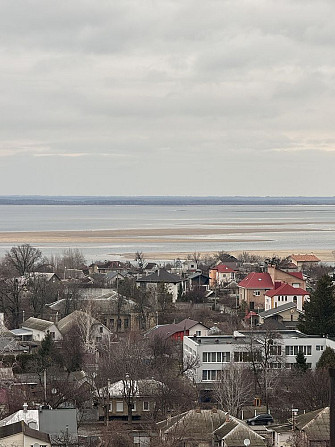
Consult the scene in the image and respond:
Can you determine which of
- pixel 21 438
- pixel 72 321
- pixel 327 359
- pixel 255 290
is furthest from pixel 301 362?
pixel 255 290

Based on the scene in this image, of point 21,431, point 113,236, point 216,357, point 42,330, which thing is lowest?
point 113,236

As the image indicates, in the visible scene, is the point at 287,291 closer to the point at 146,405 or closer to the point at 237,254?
the point at 146,405

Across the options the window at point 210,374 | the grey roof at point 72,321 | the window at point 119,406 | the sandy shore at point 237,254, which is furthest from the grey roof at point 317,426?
the sandy shore at point 237,254

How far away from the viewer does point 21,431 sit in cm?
2606

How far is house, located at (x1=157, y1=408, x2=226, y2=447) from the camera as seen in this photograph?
2809 cm

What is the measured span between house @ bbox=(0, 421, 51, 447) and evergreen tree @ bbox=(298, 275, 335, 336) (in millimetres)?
24908

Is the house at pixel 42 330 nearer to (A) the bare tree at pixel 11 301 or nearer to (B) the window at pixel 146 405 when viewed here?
(A) the bare tree at pixel 11 301

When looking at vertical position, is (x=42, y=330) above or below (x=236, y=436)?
below

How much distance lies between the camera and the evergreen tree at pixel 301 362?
40731mm

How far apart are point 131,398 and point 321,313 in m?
17.1

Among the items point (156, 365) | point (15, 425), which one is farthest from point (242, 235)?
point (15, 425)

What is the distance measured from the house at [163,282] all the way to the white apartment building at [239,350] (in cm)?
2640

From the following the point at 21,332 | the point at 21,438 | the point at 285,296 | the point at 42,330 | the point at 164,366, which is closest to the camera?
the point at 21,438

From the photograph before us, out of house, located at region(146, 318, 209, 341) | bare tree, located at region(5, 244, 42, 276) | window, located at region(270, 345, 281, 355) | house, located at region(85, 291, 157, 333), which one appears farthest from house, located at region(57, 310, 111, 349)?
bare tree, located at region(5, 244, 42, 276)
